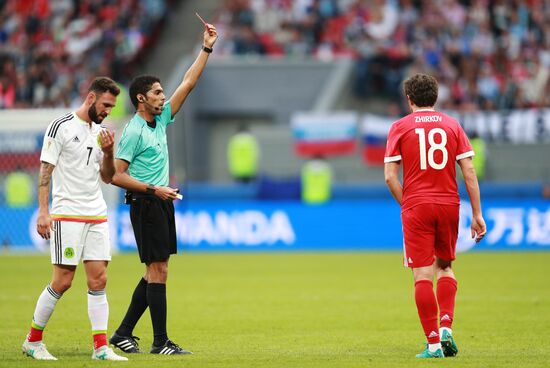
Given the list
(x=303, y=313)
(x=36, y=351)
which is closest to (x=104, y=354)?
(x=36, y=351)

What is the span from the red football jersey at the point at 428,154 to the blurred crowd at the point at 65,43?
898 inches

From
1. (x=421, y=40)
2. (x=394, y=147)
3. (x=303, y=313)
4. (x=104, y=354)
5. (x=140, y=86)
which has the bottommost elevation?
(x=303, y=313)

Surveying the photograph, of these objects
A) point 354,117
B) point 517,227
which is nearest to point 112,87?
point 517,227

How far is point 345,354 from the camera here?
9430 millimetres

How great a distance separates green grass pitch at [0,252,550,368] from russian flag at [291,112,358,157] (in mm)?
5599

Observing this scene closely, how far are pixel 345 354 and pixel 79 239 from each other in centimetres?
244

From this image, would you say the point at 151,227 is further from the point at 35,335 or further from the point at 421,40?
the point at 421,40

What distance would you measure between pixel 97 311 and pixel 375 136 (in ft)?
60.7

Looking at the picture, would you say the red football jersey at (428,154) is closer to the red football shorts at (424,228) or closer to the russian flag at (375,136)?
the red football shorts at (424,228)

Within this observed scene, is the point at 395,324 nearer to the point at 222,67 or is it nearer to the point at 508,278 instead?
the point at 508,278

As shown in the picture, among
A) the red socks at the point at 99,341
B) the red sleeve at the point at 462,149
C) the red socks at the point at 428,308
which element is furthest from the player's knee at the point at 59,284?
the red sleeve at the point at 462,149

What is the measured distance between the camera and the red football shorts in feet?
29.8

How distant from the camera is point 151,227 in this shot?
9547 millimetres

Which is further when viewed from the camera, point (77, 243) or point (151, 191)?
point (151, 191)
